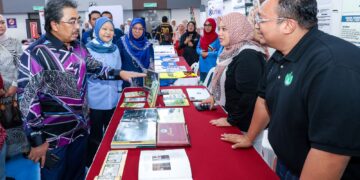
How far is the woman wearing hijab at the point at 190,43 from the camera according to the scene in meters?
6.26

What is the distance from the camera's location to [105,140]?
1616 millimetres

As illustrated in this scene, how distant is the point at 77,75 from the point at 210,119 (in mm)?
921

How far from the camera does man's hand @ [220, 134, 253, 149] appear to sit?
4.94ft

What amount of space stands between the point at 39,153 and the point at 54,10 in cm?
84

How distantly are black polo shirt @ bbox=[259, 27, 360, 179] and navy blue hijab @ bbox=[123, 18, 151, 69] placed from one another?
8.69ft

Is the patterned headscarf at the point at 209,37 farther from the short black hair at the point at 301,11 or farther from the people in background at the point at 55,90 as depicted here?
the short black hair at the point at 301,11

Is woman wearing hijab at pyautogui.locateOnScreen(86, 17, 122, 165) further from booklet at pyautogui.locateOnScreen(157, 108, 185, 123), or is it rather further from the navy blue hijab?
booklet at pyautogui.locateOnScreen(157, 108, 185, 123)

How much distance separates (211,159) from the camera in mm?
1391

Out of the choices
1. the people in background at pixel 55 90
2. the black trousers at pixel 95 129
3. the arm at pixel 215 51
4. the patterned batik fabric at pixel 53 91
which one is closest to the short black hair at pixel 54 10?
the people in background at pixel 55 90

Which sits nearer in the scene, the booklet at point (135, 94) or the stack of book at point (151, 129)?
the stack of book at point (151, 129)

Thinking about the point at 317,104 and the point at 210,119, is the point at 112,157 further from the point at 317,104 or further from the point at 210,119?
the point at 317,104

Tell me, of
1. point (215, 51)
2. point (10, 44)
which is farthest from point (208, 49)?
point (10, 44)

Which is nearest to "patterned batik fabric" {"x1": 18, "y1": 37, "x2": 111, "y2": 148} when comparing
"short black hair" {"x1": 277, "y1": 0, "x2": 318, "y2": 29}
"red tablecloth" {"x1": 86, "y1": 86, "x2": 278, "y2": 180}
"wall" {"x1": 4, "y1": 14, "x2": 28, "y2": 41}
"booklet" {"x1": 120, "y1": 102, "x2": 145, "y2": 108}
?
"red tablecloth" {"x1": 86, "y1": 86, "x2": 278, "y2": 180}

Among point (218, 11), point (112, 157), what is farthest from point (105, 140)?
point (218, 11)
